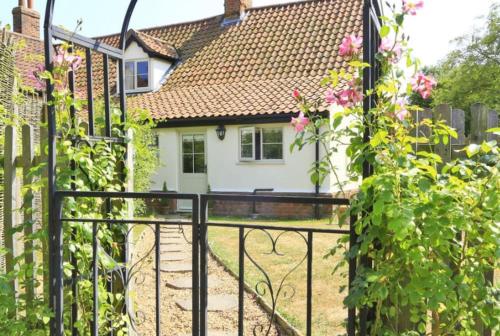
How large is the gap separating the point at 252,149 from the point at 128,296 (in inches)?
357

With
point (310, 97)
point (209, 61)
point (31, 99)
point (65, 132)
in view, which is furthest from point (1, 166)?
point (209, 61)

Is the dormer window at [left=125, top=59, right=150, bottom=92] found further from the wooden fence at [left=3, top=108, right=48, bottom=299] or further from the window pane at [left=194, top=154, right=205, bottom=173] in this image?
the wooden fence at [left=3, top=108, right=48, bottom=299]

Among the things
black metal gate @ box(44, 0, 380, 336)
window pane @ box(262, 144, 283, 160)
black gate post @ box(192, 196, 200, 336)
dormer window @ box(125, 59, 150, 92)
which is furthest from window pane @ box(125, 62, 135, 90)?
black gate post @ box(192, 196, 200, 336)

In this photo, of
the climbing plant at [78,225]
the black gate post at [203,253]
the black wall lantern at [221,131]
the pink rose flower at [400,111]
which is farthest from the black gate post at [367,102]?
the black wall lantern at [221,131]

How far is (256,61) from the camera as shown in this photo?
13367 millimetres

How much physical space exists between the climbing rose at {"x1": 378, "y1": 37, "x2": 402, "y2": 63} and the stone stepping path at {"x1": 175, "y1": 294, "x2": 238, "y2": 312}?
2867 millimetres

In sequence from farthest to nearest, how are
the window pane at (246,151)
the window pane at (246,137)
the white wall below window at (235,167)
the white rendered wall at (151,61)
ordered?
the white rendered wall at (151,61)
the window pane at (246,151)
the window pane at (246,137)
the white wall below window at (235,167)

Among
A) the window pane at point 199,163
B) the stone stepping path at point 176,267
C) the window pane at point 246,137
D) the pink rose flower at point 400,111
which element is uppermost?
the window pane at point 246,137

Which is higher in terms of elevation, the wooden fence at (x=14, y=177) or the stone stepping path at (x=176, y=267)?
the wooden fence at (x=14, y=177)

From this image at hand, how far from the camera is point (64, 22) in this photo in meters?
2.43

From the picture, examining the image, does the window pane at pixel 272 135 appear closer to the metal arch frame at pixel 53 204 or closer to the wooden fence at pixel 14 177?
the wooden fence at pixel 14 177

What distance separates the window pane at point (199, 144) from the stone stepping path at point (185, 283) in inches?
309

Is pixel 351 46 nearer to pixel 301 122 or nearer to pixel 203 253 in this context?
pixel 301 122

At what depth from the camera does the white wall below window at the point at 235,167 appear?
433 inches
